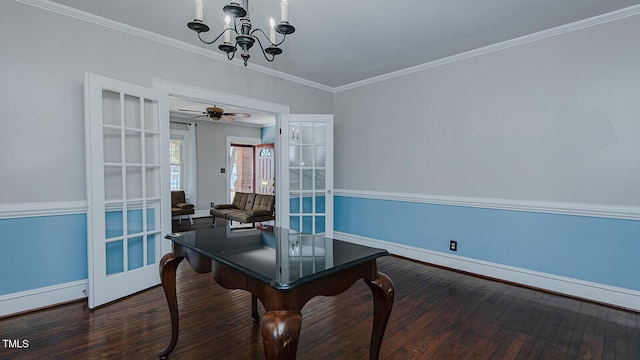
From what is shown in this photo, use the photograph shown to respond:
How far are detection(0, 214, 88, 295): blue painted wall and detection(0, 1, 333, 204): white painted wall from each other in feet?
0.64

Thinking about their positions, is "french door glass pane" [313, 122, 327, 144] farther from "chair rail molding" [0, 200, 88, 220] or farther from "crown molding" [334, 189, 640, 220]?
"chair rail molding" [0, 200, 88, 220]

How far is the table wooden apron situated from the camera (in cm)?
108

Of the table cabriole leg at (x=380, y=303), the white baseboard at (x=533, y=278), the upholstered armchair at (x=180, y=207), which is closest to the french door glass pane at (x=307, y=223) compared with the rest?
the white baseboard at (x=533, y=278)

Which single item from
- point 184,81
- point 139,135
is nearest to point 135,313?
point 139,135

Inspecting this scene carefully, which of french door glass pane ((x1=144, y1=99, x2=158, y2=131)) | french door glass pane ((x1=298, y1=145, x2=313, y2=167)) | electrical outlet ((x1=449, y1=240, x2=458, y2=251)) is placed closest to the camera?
french door glass pane ((x1=144, y1=99, x2=158, y2=131))

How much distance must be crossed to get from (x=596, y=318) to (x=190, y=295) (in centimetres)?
341

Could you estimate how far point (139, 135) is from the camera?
287cm

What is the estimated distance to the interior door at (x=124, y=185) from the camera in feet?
8.18

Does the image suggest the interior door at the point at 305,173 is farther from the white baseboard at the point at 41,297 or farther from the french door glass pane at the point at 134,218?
the white baseboard at the point at 41,297

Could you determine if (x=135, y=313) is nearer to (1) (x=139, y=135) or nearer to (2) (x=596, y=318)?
(1) (x=139, y=135)

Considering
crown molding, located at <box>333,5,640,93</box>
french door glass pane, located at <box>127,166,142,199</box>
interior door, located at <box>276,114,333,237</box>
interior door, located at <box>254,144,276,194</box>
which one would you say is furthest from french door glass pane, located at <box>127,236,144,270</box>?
interior door, located at <box>254,144,276,194</box>

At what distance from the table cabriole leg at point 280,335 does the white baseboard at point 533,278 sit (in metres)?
2.93

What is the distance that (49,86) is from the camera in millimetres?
2479

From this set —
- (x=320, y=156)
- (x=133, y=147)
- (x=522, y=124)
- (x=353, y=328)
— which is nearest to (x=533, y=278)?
(x=522, y=124)
